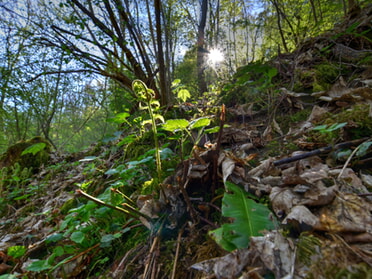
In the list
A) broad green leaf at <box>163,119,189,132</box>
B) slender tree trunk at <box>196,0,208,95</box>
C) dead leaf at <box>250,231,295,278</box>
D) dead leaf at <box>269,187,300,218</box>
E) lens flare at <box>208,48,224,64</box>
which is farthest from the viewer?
lens flare at <box>208,48,224,64</box>

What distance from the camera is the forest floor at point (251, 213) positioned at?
0.54 m

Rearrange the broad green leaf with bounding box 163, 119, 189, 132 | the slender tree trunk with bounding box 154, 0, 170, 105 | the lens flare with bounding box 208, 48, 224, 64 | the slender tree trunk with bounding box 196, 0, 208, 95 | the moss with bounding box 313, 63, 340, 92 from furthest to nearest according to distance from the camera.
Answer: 1. the lens flare with bounding box 208, 48, 224, 64
2. the slender tree trunk with bounding box 196, 0, 208, 95
3. the slender tree trunk with bounding box 154, 0, 170, 105
4. the moss with bounding box 313, 63, 340, 92
5. the broad green leaf with bounding box 163, 119, 189, 132

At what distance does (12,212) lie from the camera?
2730mm

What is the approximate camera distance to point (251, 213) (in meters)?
0.69

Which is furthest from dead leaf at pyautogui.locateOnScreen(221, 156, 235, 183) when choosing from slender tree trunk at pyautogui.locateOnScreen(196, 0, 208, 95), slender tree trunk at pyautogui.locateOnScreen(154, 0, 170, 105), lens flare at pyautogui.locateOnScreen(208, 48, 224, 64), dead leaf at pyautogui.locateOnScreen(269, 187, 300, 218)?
lens flare at pyautogui.locateOnScreen(208, 48, 224, 64)

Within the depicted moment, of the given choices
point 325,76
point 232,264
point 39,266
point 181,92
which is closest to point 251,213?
point 232,264

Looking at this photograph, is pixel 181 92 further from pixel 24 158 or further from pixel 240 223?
pixel 24 158

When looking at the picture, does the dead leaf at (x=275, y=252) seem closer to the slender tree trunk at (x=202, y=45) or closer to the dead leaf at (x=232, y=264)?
the dead leaf at (x=232, y=264)

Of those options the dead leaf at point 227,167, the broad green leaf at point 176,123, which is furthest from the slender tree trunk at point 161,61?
the dead leaf at point 227,167

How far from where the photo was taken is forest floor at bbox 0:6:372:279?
0.54 metres

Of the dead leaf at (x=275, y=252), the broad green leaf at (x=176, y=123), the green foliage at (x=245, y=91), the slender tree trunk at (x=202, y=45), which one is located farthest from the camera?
the slender tree trunk at (x=202, y=45)

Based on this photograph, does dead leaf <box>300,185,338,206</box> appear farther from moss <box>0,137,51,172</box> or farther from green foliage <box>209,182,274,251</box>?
moss <box>0,137,51,172</box>

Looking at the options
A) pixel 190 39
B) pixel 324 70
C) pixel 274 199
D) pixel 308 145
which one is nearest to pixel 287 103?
pixel 324 70

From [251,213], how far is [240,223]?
0.25ft
